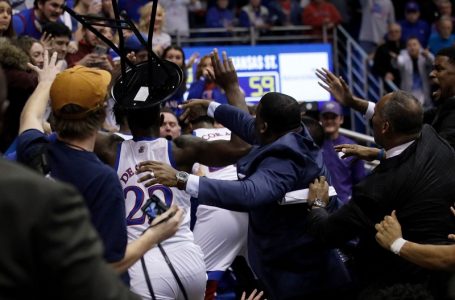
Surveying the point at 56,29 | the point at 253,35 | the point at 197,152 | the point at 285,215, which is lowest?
the point at 253,35

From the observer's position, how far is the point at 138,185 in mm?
5543

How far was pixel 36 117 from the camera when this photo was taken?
4719mm

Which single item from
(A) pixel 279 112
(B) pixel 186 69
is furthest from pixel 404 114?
(B) pixel 186 69

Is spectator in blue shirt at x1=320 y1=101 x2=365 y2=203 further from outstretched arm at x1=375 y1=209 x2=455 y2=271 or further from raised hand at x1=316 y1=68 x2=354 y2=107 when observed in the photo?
outstretched arm at x1=375 y1=209 x2=455 y2=271

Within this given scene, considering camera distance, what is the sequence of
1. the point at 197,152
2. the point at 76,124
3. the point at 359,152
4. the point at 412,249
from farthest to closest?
the point at 359,152, the point at 197,152, the point at 412,249, the point at 76,124

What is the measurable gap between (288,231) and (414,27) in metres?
10.9

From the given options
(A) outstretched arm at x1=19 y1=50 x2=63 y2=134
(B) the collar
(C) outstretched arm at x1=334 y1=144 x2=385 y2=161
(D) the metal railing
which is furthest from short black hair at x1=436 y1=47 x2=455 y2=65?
(D) the metal railing

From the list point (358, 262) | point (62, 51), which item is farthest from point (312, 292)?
point (62, 51)

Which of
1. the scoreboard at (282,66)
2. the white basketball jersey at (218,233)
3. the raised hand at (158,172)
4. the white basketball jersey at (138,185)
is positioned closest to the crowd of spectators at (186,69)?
the white basketball jersey at (138,185)

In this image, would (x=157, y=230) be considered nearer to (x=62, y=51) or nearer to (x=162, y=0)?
(x=62, y=51)

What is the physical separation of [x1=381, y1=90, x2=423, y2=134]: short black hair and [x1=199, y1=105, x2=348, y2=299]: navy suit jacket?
578 mm

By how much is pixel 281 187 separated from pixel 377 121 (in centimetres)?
68

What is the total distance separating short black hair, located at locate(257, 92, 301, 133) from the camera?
18.9 ft

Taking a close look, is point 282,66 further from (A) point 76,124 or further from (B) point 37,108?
(A) point 76,124
